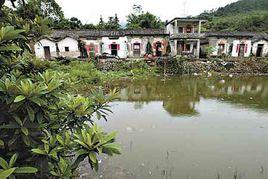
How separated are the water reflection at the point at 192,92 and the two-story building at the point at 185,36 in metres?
6.71

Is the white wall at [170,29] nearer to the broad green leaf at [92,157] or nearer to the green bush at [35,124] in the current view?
the green bush at [35,124]

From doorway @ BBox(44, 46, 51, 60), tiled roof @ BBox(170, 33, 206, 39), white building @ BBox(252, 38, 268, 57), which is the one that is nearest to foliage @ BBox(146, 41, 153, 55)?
tiled roof @ BBox(170, 33, 206, 39)

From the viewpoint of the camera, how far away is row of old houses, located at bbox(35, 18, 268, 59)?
73.6 feet

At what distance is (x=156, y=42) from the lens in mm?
23562

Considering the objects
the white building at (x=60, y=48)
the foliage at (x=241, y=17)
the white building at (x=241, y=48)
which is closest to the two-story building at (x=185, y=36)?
the white building at (x=241, y=48)

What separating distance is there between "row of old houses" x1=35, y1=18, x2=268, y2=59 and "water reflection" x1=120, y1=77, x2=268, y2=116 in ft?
23.8

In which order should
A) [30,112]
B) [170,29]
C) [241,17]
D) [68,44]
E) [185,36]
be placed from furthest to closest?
[241,17], [170,29], [185,36], [68,44], [30,112]

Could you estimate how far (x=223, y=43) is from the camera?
2383 cm

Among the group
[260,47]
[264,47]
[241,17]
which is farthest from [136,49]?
[241,17]

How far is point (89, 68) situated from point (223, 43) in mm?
14698

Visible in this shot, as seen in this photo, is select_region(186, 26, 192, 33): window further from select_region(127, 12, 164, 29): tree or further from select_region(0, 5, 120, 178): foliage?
select_region(0, 5, 120, 178): foliage

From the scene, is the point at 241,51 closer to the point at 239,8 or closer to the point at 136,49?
the point at 136,49

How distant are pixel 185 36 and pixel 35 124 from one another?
71.6ft

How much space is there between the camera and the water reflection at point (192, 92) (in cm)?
1044
